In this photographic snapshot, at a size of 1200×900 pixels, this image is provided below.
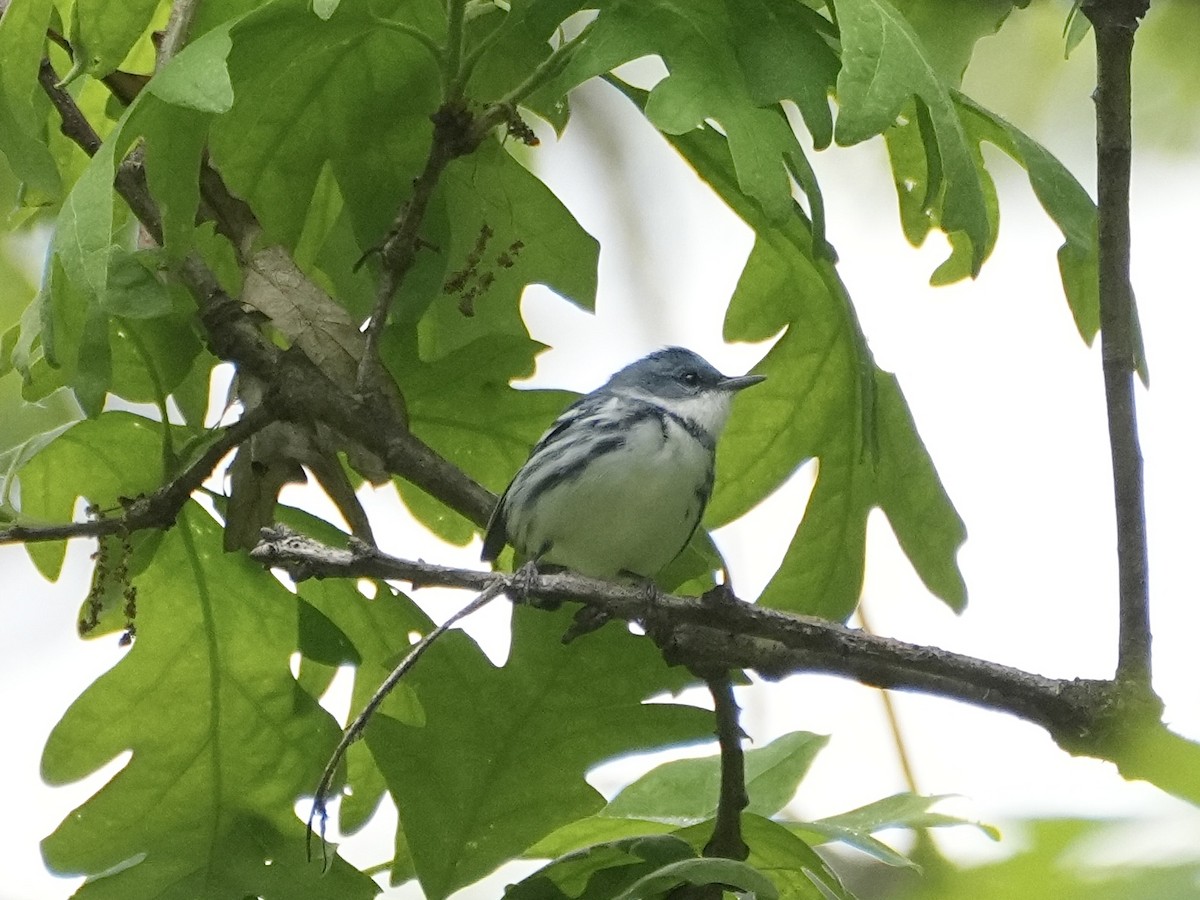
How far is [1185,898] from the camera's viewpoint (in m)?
0.34

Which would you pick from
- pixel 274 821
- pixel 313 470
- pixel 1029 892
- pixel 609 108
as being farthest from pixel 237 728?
pixel 609 108

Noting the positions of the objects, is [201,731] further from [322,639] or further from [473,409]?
[473,409]

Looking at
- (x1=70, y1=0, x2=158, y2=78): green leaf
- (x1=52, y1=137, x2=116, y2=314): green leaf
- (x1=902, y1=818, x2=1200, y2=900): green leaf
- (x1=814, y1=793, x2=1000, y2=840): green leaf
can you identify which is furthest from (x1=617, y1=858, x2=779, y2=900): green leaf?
(x1=70, y1=0, x2=158, y2=78): green leaf

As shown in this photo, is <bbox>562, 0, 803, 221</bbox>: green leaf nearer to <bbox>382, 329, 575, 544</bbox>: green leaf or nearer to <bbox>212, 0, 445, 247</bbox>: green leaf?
<bbox>212, 0, 445, 247</bbox>: green leaf

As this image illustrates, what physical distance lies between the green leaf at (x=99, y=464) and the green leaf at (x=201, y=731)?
0.07 metres

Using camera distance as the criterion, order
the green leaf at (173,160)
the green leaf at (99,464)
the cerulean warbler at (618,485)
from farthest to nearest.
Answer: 1. the cerulean warbler at (618,485)
2. the green leaf at (99,464)
3. the green leaf at (173,160)

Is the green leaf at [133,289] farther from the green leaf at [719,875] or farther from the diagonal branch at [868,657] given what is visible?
the green leaf at [719,875]

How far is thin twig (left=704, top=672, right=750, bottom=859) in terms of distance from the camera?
131 cm

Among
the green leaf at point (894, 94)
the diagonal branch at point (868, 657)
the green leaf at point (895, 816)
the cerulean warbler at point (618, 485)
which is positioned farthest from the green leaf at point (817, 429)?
the diagonal branch at point (868, 657)

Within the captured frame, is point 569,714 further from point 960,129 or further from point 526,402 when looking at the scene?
point 960,129

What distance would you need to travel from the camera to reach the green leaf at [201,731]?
1570 millimetres

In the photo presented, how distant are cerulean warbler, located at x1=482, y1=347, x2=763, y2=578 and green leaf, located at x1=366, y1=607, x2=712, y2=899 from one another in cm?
24

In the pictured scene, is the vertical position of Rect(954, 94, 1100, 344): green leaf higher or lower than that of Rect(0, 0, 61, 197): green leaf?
lower

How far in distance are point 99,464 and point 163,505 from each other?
22 centimetres
